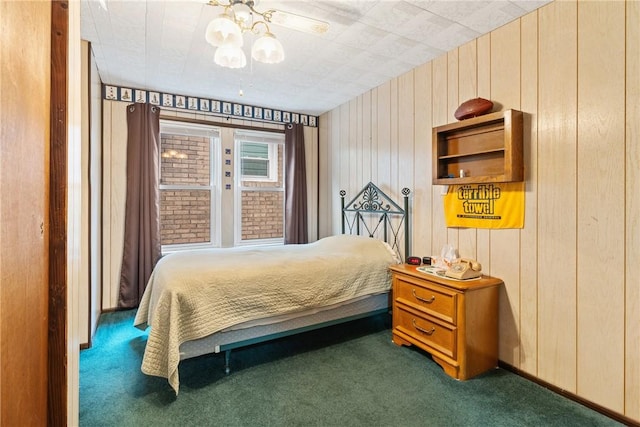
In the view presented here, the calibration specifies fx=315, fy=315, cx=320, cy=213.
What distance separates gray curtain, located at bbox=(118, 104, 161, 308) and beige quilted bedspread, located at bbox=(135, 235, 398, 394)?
995mm

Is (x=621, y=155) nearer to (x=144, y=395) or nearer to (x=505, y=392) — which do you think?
(x=505, y=392)

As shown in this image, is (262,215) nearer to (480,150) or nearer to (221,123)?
(221,123)

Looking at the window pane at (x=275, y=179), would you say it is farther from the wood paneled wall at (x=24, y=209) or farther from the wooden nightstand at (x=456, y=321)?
the wood paneled wall at (x=24, y=209)

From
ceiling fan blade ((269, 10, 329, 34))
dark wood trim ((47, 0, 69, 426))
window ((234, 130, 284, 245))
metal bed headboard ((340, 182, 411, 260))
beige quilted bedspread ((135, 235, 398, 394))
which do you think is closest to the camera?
dark wood trim ((47, 0, 69, 426))

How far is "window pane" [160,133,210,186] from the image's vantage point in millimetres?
3955

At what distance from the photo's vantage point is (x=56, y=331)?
0.73 m

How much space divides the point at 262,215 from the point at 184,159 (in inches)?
49.8

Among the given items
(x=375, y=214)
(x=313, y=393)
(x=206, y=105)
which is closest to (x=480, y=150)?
(x=375, y=214)

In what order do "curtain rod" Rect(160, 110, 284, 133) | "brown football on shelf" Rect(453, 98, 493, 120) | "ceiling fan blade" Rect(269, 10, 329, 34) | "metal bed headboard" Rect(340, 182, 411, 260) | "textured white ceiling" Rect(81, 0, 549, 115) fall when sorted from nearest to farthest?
"ceiling fan blade" Rect(269, 10, 329, 34) → "textured white ceiling" Rect(81, 0, 549, 115) → "brown football on shelf" Rect(453, 98, 493, 120) → "metal bed headboard" Rect(340, 182, 411, 260) → "curtain rod" Rect(160, 110, 284, 133)

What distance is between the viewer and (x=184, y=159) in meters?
4.06

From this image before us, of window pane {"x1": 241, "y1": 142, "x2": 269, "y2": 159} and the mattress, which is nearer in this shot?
the mattress

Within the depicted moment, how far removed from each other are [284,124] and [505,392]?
3857 millimetres

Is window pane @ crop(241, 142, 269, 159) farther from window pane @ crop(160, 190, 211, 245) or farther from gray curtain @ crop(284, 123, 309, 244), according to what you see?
window pane @ crop(160, 190, 211, 245)

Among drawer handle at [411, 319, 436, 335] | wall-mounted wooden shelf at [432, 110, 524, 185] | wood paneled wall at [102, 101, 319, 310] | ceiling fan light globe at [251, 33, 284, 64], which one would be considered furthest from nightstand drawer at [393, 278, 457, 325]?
wood paneled wall at [102, 101, 319, 310]
